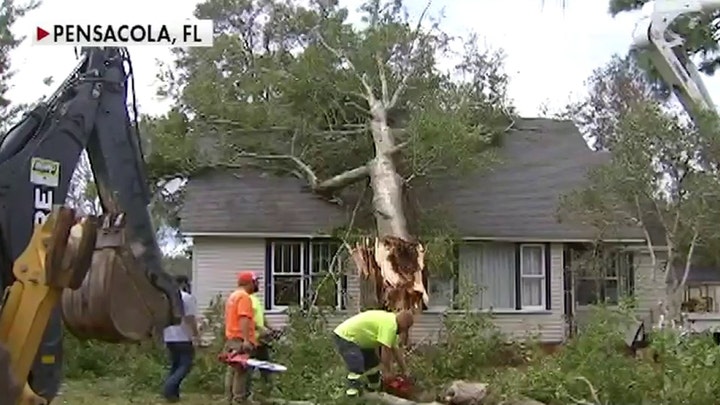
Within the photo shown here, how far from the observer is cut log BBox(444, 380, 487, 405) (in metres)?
12.2

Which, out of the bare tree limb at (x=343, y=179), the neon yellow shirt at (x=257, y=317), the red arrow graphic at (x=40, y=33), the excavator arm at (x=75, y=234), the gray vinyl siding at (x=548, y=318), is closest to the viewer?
the excavator arm at (x=75, y=234)

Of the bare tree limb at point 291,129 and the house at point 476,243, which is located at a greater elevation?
the bare tree limb at point 291,129

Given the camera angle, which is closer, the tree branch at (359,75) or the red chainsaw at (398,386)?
the red chainsaw at (398,386)

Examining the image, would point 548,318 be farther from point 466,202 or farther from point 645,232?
point 645,232

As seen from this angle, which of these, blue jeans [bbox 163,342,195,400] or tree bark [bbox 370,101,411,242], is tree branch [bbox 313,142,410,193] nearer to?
tree bark [bbox 370,101,411,242]

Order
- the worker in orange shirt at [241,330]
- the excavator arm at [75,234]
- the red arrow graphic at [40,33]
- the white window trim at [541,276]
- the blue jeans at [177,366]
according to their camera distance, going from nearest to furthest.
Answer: the excavator arm at [75,234] < the red arrow graphic at [40,33] < the worker in orange shirt at [241,330] < the blue jeans at [177,366] < the white window trim at [541,276]

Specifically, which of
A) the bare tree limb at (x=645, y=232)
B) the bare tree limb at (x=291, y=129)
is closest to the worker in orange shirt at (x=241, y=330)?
the bare tree limb at (x=291, y=129)

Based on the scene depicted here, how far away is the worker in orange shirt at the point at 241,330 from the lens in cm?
1230

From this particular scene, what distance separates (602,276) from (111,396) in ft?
45.4

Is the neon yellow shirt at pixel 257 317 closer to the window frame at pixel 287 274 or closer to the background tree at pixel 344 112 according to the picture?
the background tree at pixel 344 112

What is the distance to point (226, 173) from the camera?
24.3m

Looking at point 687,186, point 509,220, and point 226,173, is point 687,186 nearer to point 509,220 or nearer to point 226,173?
point 509,220

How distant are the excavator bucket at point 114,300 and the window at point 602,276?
19.1 metres

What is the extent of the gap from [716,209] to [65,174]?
15.6 metres
